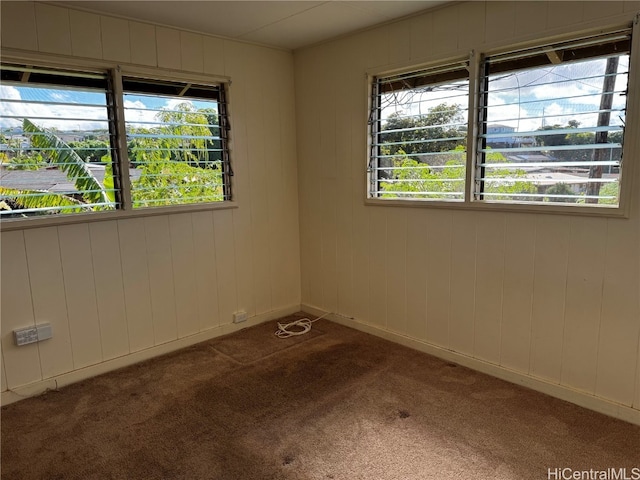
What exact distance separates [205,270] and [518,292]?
2.19 metres

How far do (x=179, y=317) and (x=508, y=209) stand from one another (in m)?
2.38

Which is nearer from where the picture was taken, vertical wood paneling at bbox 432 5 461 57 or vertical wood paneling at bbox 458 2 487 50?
vertical wood paneling at bbox 458 2 487 50

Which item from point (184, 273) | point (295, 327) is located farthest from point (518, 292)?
point (184, 273)

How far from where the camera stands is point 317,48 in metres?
3.48

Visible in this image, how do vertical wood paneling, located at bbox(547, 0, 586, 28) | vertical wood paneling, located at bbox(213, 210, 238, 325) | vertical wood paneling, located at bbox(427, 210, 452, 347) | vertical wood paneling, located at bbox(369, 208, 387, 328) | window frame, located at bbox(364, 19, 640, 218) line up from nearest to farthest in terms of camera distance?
window frame, located at bbox(364, 19, 640, 218)
vertical wood paneling, located at bbox(547, 0, 586, 28)
vertical wood paneling, located at bbox(427, 210, 452, 347)
vertical wood paneling, located at bbox(369, 208, 387, 328)
vertical wood paneling, located at bbox(213, 210, 238, 325)

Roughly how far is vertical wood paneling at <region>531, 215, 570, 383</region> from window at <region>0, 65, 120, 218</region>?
264 centimetres

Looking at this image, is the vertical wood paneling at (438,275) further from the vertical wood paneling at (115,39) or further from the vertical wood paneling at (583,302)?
the vertical wood paneling at (115,39)

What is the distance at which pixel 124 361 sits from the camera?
298 centimetres

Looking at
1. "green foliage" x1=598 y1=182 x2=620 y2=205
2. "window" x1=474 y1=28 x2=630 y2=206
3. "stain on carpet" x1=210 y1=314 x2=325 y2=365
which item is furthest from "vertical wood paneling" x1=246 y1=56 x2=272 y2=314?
"green foliage" x1=598 y1=182 x2=620 y2=205

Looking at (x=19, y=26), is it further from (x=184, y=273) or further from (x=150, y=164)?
(x=184, y=273)

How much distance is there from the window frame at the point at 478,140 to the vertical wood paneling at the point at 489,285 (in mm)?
119

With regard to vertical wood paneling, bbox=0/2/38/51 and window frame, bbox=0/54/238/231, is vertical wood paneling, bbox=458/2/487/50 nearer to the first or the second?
window frame, bbox=0/54/238/231

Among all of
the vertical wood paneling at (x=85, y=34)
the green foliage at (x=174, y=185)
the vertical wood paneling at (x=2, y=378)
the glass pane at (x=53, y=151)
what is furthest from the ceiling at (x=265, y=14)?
the vertical wood paneling at (x=2, y=378)

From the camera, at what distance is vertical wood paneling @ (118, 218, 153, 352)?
293 centimetres
